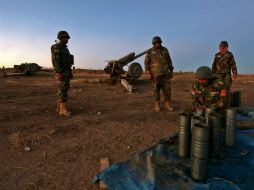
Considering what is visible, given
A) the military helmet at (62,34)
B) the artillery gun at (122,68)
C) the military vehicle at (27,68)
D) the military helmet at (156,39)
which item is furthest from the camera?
the military vehicle at (27,68)

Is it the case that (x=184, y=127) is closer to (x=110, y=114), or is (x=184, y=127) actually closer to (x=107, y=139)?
(x=107, y=139)

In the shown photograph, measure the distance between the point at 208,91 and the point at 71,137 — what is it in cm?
304

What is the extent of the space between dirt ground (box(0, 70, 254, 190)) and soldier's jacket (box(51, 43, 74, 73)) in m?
1.35

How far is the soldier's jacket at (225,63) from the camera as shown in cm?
872

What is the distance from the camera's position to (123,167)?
4.30m

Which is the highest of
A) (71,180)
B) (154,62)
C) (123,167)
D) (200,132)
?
(154,62)

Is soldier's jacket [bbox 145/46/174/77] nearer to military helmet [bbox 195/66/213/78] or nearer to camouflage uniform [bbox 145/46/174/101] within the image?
camouflage uniform [bbox 145/46/174/101]

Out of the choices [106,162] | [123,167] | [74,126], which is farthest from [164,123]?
[123,167]

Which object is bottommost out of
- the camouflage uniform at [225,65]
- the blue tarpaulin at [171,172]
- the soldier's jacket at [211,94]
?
the blue tarpaulin at [171,172]

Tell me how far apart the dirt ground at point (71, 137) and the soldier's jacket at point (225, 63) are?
171 cm

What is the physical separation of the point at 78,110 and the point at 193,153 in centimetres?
560

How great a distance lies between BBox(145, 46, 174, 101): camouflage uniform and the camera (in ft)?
28.0

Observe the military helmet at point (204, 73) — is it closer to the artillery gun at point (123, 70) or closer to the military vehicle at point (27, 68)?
the artillery gun at point (123, 70)

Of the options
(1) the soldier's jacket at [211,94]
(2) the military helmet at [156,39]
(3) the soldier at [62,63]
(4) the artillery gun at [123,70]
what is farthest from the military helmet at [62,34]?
(4) the artillery gun at [123,70]
